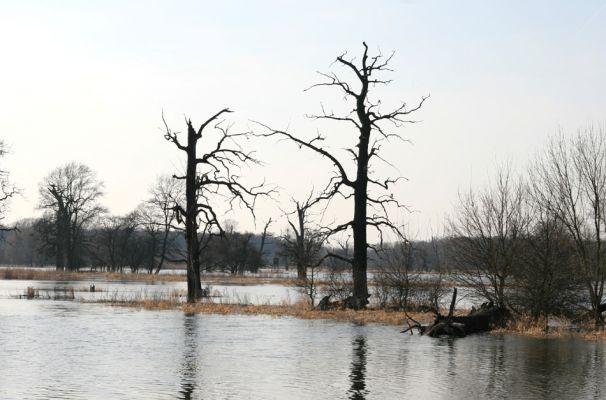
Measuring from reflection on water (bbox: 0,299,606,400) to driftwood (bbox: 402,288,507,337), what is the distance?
2.50 feet

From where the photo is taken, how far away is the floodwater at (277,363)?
1498 cm

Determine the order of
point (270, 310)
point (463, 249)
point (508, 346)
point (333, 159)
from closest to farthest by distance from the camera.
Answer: point (508, 346) → point (463, 249) → point (270, 310) → point (333, 159)

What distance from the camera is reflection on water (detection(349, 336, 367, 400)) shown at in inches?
581

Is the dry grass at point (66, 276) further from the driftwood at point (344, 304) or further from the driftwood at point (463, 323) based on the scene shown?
Result: the driftwood at point (463, 323)

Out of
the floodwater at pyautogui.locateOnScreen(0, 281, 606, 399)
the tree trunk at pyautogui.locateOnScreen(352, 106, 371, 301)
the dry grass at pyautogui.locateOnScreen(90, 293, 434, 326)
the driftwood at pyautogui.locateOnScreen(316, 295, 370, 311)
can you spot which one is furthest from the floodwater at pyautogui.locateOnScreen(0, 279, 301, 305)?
the floodwater at pyautogui.locateOnScreen(0, 281, 606, 399)

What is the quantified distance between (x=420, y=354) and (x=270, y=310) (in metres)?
14.2

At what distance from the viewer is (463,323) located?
26781 mm

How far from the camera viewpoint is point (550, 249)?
91.0 ft

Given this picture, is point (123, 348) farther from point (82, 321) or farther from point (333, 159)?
point (333, 159)

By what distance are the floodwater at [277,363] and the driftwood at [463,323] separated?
654 millimetres

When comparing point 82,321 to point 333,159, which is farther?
point 333,159

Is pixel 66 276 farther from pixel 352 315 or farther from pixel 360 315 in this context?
pixel 360 315

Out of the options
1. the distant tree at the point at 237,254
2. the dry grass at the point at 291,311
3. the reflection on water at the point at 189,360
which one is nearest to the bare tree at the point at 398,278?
the dry grass at the point at 291,311

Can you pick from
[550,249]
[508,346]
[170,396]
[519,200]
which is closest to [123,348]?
[170,396]
